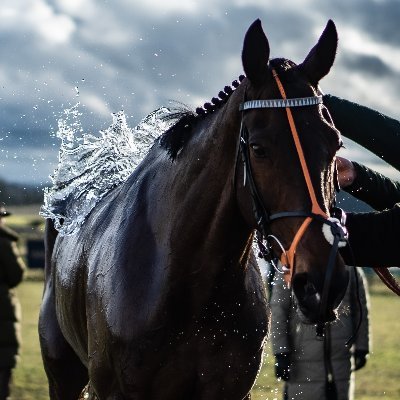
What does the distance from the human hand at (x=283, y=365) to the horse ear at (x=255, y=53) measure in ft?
12.5

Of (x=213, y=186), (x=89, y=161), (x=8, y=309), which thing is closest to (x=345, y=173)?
(x=213, y=186)

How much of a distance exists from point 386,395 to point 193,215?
7160 millimetres

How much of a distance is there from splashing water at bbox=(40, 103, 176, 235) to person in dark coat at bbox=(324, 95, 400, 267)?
958mm

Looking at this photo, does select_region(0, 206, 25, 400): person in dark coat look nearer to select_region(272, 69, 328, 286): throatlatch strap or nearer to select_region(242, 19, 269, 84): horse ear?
select_region(242, 19, 269, 84): horse ear

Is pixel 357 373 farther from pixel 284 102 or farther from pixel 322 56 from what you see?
pixel 284 102

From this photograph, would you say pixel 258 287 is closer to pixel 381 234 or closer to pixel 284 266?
pixel 381 234

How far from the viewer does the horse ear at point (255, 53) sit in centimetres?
358

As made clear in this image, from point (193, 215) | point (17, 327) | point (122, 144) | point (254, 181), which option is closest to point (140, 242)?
point (193, 215)

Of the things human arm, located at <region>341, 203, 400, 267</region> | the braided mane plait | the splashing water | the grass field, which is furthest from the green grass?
the braided mane plait

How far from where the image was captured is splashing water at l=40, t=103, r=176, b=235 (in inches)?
212

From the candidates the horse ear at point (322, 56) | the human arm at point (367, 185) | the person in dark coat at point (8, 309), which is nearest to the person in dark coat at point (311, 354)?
the human arm at point (367, 185)

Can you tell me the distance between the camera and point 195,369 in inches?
161

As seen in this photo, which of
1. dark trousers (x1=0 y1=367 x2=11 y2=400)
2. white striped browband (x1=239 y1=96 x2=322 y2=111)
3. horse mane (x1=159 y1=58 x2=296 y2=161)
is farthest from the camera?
dark trousers (x1=0 y1=367 x2=11 y2=400)

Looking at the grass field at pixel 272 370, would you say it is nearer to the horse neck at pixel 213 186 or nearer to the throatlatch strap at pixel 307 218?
the horse neck at pixel 213 186
